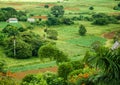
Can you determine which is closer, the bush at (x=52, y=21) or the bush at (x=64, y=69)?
the bush at (x=64, y=69)

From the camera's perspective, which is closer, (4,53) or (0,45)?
(4,53)

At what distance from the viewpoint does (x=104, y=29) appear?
71000 millimetres

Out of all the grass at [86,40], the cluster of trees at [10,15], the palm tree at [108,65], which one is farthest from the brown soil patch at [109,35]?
the palm tree at [108,65]

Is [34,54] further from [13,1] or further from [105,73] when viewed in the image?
[13,1]

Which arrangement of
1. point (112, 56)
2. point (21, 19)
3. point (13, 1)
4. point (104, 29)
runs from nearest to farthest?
point (112, 56) < point (104, 29) < point (21, 19) < point (13, 1)

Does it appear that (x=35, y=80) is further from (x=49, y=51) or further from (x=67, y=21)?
(x=67, y=21)

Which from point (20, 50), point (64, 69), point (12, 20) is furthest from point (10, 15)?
point (64, 69)

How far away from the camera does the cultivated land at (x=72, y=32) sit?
43.3m

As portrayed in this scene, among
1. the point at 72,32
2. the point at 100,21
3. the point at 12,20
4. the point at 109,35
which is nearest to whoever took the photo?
the point at 109,35

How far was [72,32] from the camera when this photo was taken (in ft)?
218

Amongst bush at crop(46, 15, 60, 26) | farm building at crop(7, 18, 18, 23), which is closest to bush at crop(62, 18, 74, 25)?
bush at crop(46, 15, 60, 26)

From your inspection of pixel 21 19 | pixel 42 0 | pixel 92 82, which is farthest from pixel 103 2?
pixel 92 82

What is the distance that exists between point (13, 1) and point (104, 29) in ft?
162

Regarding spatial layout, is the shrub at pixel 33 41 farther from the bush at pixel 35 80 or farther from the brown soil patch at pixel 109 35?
the bush at pixel 35 80
